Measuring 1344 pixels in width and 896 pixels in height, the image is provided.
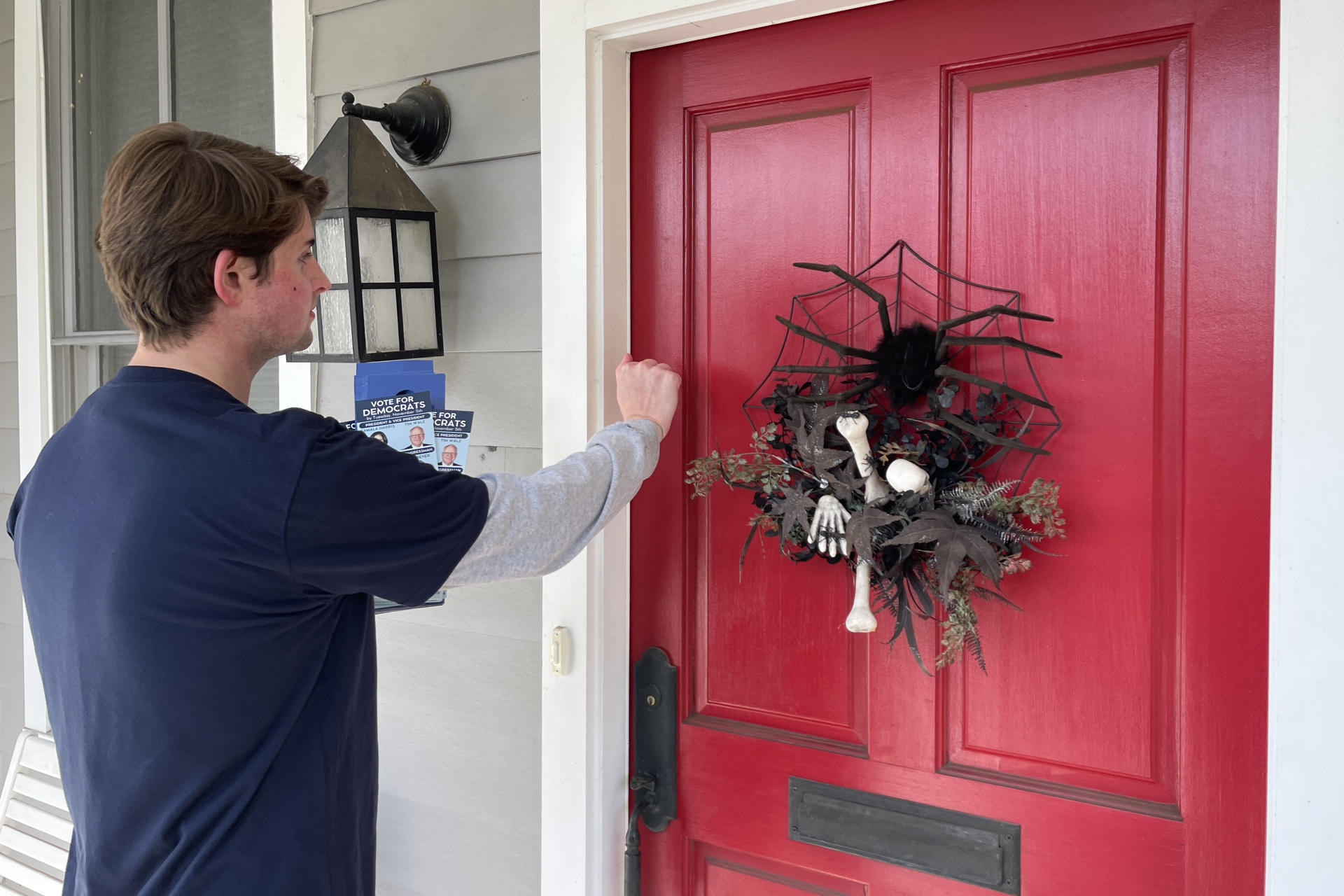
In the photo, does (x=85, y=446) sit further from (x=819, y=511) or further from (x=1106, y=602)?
(x=1106, y=602)

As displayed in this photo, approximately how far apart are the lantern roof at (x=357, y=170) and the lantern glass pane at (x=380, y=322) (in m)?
0.15

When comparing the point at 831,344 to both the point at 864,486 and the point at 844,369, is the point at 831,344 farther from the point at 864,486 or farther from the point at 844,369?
the point at 864,486

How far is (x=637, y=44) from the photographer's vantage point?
160 centimetres

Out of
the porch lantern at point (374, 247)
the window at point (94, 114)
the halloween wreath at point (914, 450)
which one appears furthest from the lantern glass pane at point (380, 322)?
the window at point (94, 114)

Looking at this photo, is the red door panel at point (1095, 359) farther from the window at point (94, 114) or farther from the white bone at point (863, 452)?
the window at point (94, 114)

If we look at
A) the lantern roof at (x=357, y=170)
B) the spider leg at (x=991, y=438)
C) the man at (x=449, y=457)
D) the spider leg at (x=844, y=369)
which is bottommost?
the man at (x=449, y=457)

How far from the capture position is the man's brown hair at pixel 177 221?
3.59ft

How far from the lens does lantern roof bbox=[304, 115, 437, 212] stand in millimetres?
1550

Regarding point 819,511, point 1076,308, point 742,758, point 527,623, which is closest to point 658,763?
point 742,758

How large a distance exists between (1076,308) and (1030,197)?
17 cm

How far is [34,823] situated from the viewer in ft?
7.86

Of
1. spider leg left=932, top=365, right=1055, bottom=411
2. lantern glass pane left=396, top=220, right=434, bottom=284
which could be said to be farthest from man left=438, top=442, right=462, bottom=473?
spider leg left=932, top=365, right=1055, bottom=411

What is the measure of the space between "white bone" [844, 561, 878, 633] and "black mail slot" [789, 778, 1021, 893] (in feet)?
1.01

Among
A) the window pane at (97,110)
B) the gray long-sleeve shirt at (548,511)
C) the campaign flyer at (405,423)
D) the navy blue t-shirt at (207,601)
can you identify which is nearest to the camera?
the navy blue t-shirt at (207,601)
